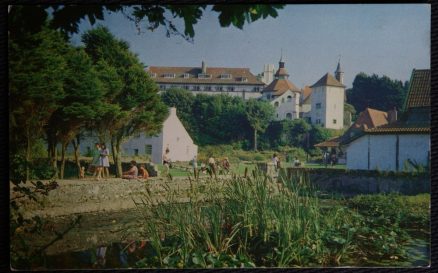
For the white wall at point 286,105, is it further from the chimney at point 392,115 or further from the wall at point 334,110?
the chimney at point 392,115

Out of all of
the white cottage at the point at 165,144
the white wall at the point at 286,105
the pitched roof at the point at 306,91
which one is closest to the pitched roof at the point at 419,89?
the pitched roof at the point at 306,91

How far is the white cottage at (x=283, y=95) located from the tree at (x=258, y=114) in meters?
0.06

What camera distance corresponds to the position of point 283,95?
5.62 meters

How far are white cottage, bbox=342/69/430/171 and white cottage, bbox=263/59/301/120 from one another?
591mm

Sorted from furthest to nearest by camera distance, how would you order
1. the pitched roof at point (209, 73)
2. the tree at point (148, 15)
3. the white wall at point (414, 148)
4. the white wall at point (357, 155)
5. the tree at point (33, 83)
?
the white wall at point (357, 155), the white wall at point (414, 148), the pitched roof at point (209, 73), the tree at point (33, 83), the tree at point (148, 15)

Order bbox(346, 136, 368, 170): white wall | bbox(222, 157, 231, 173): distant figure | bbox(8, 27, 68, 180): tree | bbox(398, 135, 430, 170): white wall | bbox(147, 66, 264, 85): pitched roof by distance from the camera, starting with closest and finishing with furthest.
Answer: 1. bbox(8, 27, 68, 180): tree
2. bbox(147, 66, 264, 85): pitched roof
3. bbox(398, 135, 430, 170): white wall
4. bbox(222, 157, 231, 173): distant figure
5. bbox(346, 136, 368, 170): white wall

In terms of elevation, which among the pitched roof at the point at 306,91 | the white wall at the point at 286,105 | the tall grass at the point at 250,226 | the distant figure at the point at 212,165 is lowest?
the tall grass at the point at 250,226

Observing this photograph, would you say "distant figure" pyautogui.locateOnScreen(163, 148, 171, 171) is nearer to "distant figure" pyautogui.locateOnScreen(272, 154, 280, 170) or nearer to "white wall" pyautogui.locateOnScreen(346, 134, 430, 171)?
"distant figure" pyautogui.locateOnScreen(272, 154, 280, 170)

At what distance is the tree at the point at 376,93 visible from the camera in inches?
220

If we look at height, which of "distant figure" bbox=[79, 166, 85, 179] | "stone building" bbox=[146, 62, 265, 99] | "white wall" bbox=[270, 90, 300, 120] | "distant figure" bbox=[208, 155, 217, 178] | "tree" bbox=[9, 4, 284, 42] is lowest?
"distant figure" bbox=[79, 166, 85, 179]

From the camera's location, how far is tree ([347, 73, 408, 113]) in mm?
5594

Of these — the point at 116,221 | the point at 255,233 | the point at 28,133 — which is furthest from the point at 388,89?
the point at 28,133

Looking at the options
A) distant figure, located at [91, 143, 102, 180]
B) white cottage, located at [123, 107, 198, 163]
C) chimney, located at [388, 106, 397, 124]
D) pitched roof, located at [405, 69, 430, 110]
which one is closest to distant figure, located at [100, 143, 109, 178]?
distant figure, located at [91, 143, 102, 180]

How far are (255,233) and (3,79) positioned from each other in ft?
8.20
